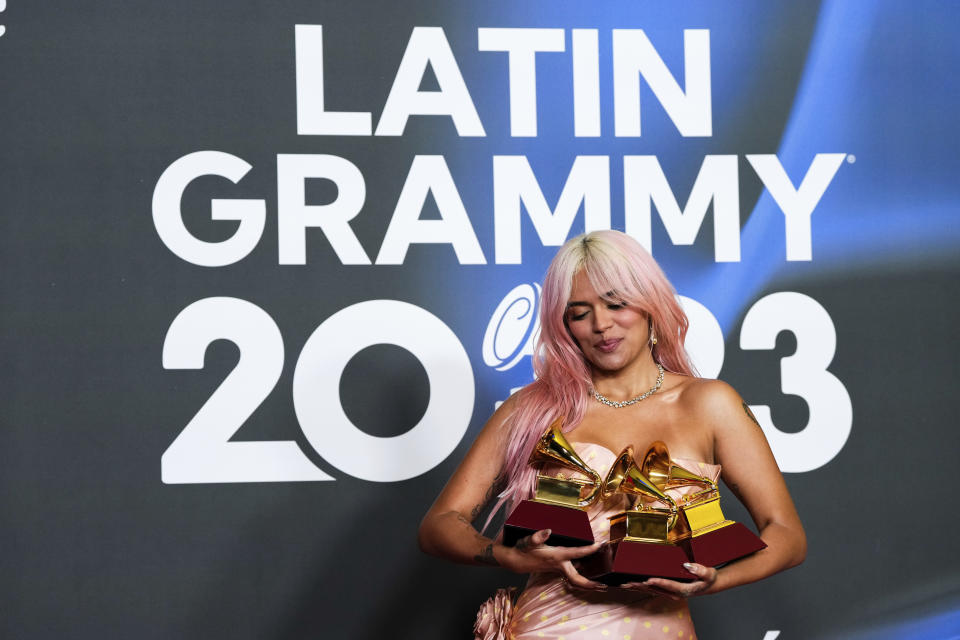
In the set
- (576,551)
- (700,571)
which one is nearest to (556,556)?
(576,551)

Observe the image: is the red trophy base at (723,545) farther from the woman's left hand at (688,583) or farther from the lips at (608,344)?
the lips at (608,344)

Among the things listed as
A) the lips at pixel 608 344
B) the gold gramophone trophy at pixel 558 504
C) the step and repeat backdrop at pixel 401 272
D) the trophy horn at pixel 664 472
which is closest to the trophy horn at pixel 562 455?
the gold gramophone trophy at pixel 558 504

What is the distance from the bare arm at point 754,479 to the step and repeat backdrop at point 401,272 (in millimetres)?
1275

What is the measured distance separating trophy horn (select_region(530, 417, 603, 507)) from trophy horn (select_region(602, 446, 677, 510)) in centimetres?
2

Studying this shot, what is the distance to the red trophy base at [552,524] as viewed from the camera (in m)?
1.84

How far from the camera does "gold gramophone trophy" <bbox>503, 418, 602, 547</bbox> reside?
1.85 metres

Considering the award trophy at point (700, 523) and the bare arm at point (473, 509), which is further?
the bare arm at point (473, 509)

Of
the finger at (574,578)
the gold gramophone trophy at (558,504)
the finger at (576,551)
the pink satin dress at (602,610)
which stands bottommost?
the pink satin dress at (602,610)

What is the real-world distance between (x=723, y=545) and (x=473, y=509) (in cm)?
59

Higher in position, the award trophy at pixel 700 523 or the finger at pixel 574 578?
the award trophy at pixel 700 523

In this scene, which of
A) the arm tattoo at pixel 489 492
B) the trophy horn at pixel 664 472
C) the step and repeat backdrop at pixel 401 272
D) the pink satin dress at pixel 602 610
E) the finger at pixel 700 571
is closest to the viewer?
the finger at pixel 700 571

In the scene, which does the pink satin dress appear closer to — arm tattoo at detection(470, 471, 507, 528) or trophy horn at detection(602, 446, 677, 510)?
trophy horn at detection(602, 446, 677, 510)

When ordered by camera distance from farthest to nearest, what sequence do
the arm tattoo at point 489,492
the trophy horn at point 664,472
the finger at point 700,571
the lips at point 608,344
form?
1. the arm tattoo at point 489,492
2. the lips at point 608,344
3. the trophy horn at point 664,472
4. the finger at point 700,571

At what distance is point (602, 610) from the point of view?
2004 mm
